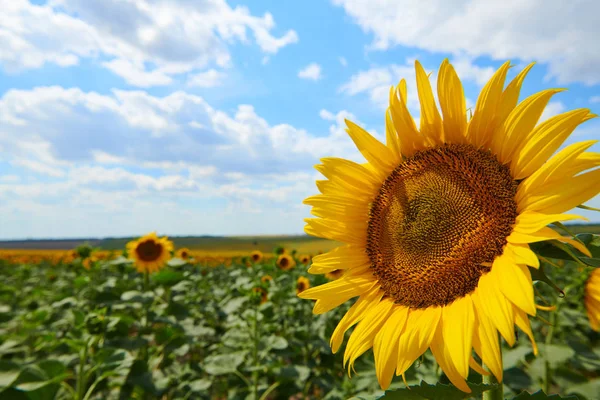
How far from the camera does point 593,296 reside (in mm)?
2969

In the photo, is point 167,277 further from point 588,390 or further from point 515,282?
point 515,282

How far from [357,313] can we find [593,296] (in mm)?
2512

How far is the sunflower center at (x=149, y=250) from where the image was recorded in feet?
21.1

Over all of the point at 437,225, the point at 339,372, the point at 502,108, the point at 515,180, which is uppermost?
the point at 502,108

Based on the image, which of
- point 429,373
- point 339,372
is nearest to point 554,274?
point 339,372

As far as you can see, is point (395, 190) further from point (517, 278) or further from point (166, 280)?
point (166, 280)

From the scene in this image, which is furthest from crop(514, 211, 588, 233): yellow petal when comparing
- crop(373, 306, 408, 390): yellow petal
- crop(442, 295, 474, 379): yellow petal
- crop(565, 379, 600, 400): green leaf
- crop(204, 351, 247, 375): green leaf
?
crop(204, 351, 247, 375): green leaf

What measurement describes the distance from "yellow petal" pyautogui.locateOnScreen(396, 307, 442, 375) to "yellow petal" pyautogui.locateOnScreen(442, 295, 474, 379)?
0.11 feet

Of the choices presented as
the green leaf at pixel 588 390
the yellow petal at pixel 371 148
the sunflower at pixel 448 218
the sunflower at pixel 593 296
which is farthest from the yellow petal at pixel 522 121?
the sunflower at pixel 593 296

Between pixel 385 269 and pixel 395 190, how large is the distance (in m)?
0.33

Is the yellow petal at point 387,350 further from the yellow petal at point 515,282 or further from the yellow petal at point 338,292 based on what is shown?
the yellow petal at point 515,282

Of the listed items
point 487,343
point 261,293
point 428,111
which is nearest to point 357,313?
point 487,343

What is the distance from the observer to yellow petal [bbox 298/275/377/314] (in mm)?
1564

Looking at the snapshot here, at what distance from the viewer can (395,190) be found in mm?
1618
